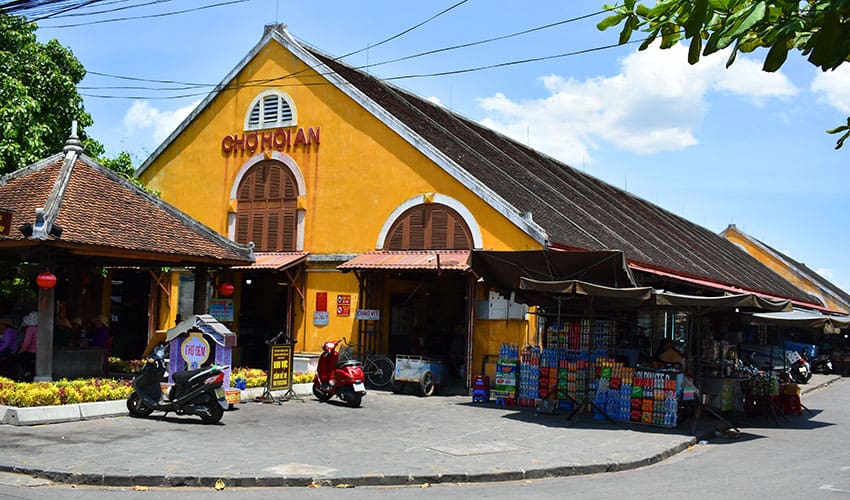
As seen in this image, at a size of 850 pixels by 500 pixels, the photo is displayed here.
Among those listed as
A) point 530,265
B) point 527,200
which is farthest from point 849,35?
point 527,200

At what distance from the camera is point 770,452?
12797 mm

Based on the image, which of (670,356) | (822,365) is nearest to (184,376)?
(670,356)

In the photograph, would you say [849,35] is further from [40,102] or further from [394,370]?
[40,102]

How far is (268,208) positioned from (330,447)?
12.9m

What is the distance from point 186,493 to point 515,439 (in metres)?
5.86

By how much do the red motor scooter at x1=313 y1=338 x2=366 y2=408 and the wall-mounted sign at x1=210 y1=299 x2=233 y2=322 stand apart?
694 cm

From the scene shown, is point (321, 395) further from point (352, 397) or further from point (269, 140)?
point (269, 140)

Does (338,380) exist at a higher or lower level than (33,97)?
A: lower

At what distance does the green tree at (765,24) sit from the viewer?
3264mm

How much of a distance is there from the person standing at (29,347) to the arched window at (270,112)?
10121 mm

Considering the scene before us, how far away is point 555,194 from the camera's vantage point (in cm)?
2569

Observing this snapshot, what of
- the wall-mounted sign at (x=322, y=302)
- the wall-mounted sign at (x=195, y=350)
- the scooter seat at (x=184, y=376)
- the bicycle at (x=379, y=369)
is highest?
the wall-mounted sign at (x=322, y=302)

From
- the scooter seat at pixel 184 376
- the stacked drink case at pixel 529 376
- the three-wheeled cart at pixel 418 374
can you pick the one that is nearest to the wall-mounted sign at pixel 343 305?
the three-wheeled cart at pixel 418 374

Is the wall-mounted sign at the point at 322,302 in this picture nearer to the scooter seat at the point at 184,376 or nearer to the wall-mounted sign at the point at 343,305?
the wall-mounted sign at the point at 343,305
